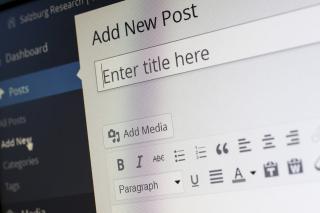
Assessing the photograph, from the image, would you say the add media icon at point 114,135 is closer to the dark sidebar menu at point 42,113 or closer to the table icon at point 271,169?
the dark sidebar menu at point 42,113

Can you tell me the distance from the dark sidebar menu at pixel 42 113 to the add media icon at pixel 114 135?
0.05 m

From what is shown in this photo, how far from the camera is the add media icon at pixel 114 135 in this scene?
2.47 ft

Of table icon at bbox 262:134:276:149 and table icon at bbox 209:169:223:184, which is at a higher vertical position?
table icon at bbox 262:134:276:149

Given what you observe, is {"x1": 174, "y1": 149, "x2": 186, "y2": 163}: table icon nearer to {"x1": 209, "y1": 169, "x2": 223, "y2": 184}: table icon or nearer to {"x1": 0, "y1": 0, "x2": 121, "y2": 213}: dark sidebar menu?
{"x1": 209, "y1": 169, "x2": 223, "y2": 184}: table icon

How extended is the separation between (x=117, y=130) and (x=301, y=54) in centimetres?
29

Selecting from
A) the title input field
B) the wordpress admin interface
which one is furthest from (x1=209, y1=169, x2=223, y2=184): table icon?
the title input field

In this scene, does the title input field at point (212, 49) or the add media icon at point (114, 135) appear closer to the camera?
the title input field at point (212, 49)

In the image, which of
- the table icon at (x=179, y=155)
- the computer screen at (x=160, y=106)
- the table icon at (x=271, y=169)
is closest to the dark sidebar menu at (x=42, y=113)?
the computer screen at (x=160, y=106)

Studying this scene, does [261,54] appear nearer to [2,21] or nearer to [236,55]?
[236,55]

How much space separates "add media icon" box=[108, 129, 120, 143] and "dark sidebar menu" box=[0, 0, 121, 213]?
49 mm

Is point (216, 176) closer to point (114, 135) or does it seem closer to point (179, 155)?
point (179, 155)

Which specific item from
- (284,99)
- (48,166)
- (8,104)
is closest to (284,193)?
(284,99)

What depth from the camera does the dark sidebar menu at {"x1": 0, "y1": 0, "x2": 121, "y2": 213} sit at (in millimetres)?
803

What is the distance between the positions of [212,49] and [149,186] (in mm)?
211
